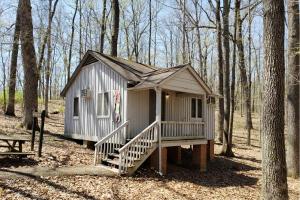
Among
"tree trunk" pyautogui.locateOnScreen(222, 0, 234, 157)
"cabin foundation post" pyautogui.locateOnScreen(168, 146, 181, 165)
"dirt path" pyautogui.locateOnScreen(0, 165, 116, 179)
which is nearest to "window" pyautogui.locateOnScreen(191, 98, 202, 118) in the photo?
"tree trunk" pyautogui.locateOnScreen(222, 0, 234, 157)

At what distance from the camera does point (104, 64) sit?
1403 cm

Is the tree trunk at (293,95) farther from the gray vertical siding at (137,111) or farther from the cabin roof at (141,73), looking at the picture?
the gray vertical siding at (137,111)

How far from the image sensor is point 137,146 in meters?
11.2

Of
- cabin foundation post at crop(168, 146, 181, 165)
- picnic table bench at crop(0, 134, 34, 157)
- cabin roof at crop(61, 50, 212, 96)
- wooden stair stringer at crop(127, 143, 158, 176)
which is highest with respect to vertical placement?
cabin roof at crop(61, 50, 212, 96)

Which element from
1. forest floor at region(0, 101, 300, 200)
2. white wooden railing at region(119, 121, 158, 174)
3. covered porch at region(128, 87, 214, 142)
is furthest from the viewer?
covered porch at region(128, 87, 214, 142)

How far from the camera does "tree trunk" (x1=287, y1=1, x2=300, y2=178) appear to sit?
1173cm

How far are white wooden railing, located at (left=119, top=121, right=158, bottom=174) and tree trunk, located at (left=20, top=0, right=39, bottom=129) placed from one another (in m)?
6.43

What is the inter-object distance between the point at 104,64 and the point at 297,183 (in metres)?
9.28

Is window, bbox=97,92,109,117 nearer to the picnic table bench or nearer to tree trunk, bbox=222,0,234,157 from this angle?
the picnic table bench

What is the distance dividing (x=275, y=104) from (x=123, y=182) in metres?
5.14

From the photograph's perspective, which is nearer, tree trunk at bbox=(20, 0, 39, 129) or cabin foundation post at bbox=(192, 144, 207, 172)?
cabin foundation post at bbox=(192, 144, 207, 172)

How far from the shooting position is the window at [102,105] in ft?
45.9

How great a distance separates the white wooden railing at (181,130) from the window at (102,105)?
108 inches

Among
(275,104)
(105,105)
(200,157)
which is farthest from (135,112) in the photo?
(275,104)
